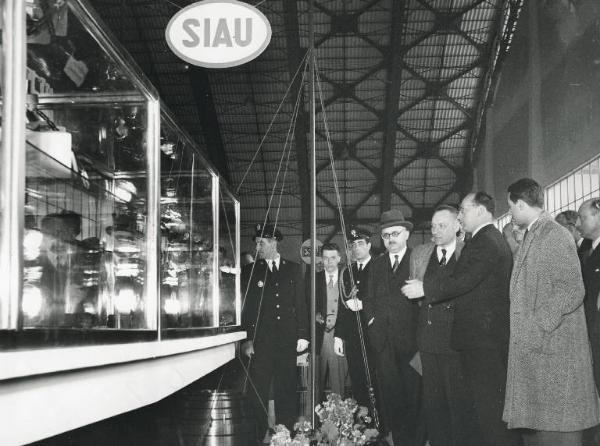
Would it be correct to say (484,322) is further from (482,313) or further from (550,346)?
(550,346)

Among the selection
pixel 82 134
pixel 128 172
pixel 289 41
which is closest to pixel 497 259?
pixel 128 172

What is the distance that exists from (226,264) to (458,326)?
7.25ft

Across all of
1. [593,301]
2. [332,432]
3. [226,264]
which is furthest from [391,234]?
[332,432]

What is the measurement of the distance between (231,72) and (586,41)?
5.74 metres

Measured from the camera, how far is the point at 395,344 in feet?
15.3

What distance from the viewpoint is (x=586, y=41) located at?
5.86 metres

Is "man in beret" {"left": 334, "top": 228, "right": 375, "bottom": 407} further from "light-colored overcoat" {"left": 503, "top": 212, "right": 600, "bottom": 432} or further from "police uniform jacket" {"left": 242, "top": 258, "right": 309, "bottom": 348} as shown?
"light-colored overcoat" {"left": 503, "top": 212, "right": 600, "bottom": 432}

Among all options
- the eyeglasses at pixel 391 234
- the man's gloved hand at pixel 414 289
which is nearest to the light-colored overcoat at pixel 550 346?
the man's gloved hand at pixel 414 289

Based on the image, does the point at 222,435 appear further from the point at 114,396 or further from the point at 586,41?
the point at 586,41

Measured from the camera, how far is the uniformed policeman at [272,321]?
539 cm

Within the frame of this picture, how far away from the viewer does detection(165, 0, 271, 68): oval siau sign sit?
375 centimetres

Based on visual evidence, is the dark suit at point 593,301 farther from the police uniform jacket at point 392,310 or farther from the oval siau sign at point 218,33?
the oval siau sign at point 218,33

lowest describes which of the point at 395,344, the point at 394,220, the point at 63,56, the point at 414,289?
the point at 395,344

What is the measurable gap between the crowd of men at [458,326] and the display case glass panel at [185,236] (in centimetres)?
95
